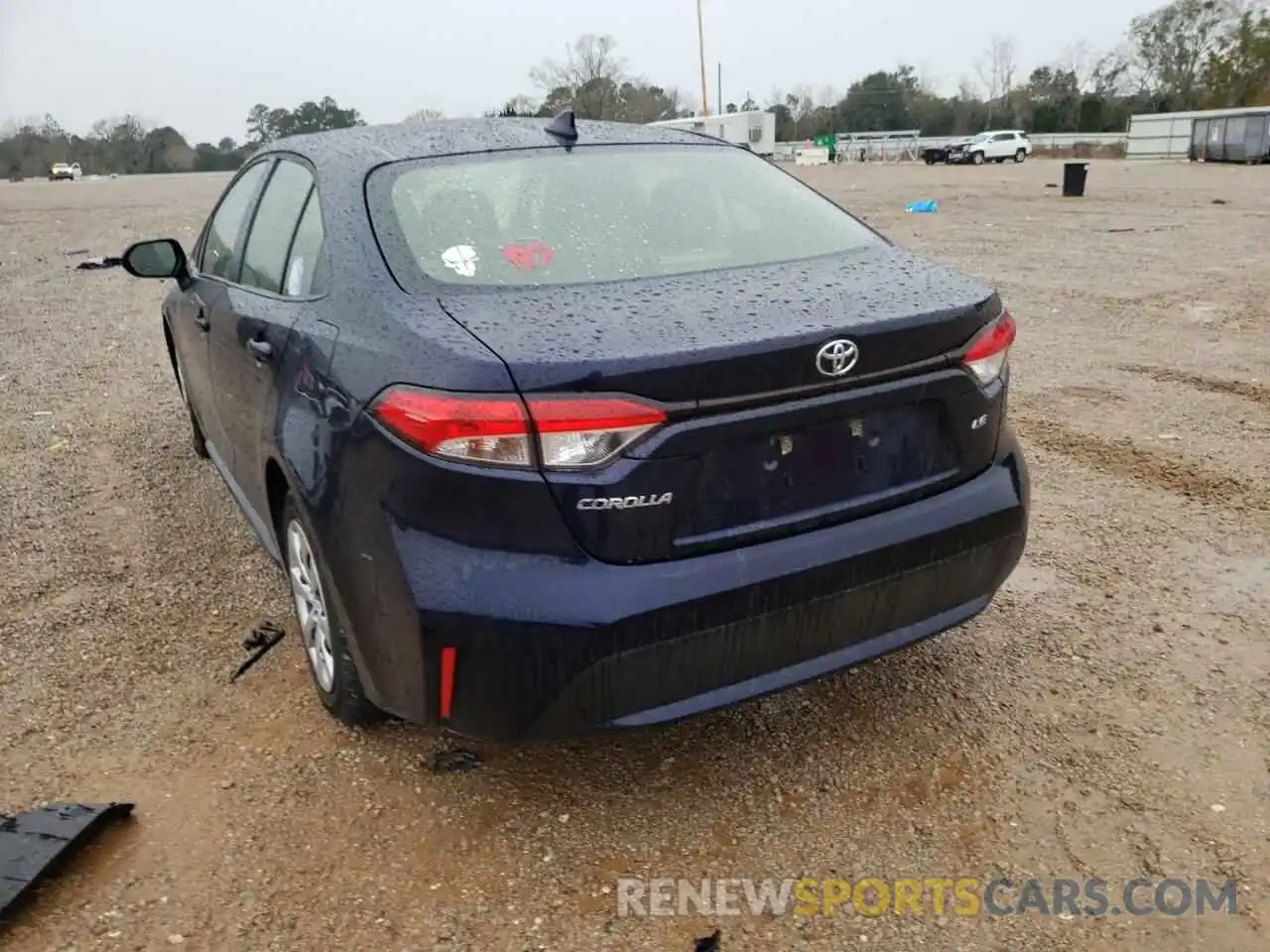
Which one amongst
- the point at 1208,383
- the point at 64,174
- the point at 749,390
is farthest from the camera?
the point at 64,174

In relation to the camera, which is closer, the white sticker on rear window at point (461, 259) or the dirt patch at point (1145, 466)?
the white sticker on rear window at point (461, 259)

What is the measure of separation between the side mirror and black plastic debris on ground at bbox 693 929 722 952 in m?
3.12

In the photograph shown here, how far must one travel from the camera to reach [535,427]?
2.13 metres

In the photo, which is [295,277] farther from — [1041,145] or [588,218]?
[1041,145]

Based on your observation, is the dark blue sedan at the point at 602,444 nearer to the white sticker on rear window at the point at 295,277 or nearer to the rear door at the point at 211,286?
the white sticker on rear window at the point at 295,277

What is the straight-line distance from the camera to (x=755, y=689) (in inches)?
94.9

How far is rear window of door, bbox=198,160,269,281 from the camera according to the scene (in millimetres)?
3756

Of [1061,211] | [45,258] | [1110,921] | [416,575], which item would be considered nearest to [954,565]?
[1110,921]

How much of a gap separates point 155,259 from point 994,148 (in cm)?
5358

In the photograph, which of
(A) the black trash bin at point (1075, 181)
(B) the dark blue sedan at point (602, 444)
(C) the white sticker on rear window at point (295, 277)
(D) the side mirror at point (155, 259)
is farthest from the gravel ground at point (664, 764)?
(A) the black trash bin at point (1075, 181)

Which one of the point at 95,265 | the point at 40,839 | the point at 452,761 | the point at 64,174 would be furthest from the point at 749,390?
the point at 64,174

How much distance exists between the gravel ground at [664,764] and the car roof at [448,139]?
5.26ft

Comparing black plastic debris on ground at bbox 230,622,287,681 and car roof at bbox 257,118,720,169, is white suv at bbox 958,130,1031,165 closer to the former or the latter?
car roof at bbox 257,118,720,169

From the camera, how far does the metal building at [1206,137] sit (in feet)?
128
